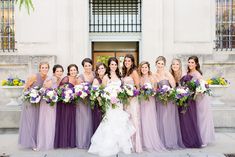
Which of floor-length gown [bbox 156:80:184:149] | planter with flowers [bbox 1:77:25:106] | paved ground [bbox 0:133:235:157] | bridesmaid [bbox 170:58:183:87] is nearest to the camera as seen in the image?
paved ground [bbox 0:133:235:157]

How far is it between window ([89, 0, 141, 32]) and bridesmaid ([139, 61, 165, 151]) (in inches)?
234

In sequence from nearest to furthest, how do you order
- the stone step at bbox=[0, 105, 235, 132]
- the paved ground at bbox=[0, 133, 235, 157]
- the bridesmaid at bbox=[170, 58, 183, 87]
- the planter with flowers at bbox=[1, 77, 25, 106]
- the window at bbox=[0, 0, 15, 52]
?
the paved ground at bbox=[0, 133, 235, 157], the bridesmaid at bbox=[170, 58, 183, 87], the stone step at bbox=[0, 105, 235, 132], the planter with flowers at bbox=[1, 77, 25, 106], the window at bbox=[0, 0, 15, 52]

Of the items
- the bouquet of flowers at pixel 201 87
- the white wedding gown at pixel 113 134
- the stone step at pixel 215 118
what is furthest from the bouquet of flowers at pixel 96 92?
the stone step at pixel 215 118

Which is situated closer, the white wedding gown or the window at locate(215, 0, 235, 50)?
the white wedding gown

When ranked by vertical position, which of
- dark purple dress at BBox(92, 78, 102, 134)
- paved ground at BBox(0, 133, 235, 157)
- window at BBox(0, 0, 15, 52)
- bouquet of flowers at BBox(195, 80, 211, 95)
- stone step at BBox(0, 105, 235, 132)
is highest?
window at BBox(0, 0, 15, 52)

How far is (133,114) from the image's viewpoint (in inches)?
302

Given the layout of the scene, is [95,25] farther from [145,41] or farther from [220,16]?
[220,16]

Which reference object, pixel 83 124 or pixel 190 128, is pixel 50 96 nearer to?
pixel 83 124

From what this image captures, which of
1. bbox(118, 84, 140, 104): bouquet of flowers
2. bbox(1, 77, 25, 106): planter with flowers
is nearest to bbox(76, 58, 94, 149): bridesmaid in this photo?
bbox(118, 84, 140, 104): bouquet of flowers

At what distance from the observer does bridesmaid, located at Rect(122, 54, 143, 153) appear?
7.58 meters

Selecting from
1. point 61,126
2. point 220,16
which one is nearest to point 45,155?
point 61,126

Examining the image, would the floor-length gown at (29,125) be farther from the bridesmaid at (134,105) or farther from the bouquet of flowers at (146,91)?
the bouquet of flowers at (146,91)

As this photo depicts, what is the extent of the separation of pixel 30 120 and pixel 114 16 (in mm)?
6779

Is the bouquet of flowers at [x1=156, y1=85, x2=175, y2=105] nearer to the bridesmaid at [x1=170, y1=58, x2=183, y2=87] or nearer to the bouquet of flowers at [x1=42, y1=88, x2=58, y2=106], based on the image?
the bridesmaid at [x1=170, y1=58, x2=183, y2=87]
